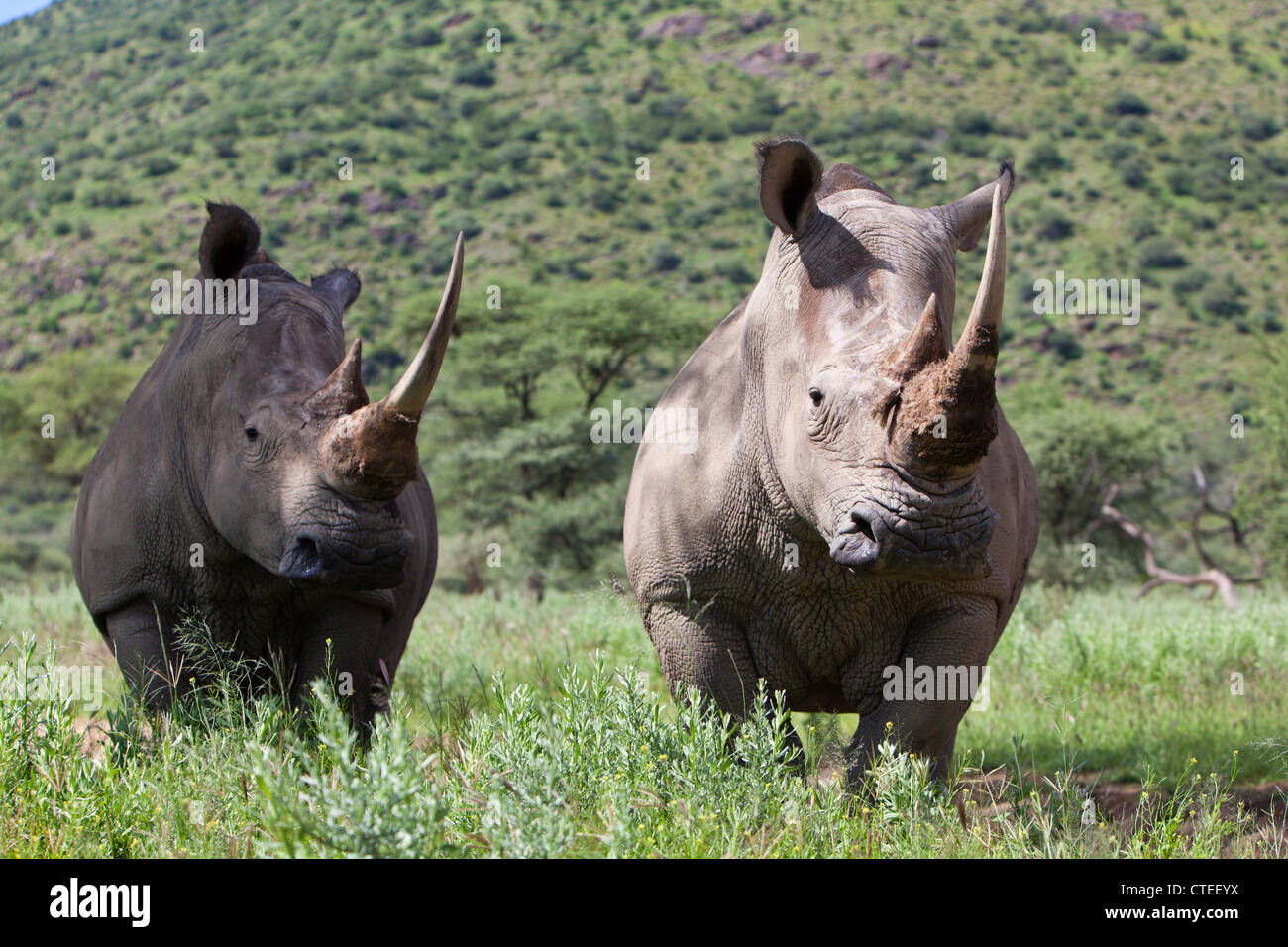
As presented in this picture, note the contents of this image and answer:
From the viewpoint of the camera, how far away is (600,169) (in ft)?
181

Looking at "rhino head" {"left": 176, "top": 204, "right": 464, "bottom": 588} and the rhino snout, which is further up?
"rhino head" {"left": 176, "top": 204, "right": 464, "bottom": 588}

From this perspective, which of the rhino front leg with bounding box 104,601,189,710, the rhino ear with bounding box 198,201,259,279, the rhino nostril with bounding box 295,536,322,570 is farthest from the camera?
the rhino ear with bounding box 198,201,259,279

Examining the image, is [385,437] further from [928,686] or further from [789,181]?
[928,686]

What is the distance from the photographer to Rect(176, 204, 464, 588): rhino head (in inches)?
187

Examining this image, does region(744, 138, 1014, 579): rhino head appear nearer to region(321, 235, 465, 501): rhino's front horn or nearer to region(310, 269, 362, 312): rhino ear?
region(321, 235, 465, 501): rhino's front horn

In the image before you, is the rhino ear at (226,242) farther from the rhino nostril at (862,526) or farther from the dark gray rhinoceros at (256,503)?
the rhino nostril at (862,526)


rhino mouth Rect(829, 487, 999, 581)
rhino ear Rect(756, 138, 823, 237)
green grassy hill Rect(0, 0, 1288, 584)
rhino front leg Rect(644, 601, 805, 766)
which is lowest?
rhino front leg Rect(644, 601, 805, 766)

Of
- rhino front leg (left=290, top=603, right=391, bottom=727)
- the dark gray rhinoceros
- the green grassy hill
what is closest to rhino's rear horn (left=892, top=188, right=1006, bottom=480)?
the dark gray rhinoceros

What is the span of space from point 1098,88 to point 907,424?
6086 cm

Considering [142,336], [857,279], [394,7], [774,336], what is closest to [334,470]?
[774,336]

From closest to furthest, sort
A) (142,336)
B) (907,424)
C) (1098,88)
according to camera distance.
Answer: (907,424) < (142,336) < (1098,88)

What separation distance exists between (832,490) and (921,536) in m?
0.35
